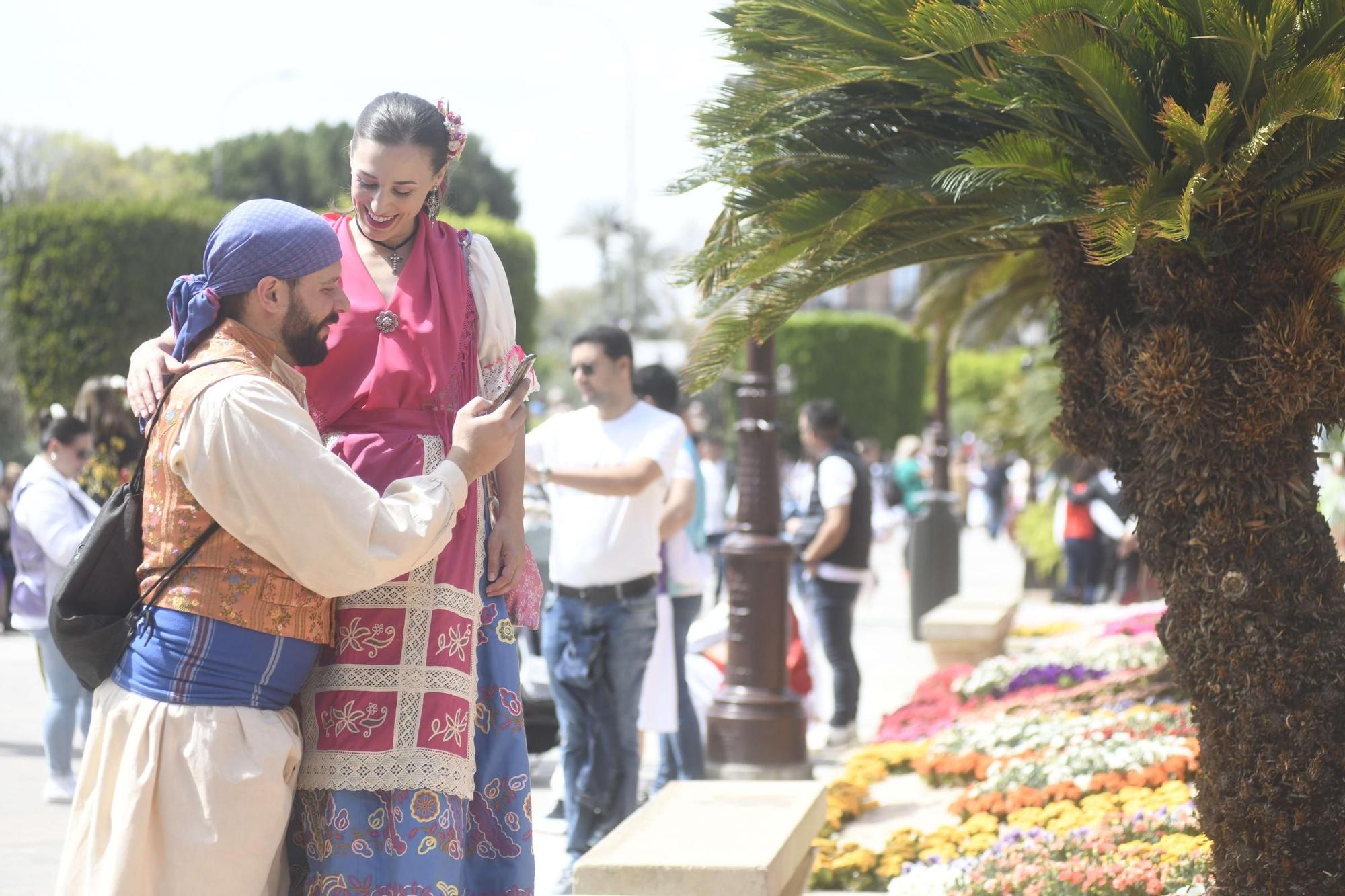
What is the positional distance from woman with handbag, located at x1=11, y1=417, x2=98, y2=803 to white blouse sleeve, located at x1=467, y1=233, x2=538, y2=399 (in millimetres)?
4408

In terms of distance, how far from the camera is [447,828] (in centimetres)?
281

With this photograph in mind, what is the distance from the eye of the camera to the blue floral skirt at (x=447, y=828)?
9.04 ft

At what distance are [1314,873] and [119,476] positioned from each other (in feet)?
18.2

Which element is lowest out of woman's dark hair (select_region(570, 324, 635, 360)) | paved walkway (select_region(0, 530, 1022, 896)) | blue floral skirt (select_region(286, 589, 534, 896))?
paved walkway (select_region(0, 530, 1022, 896))

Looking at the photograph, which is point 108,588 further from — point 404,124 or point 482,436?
point 404,124

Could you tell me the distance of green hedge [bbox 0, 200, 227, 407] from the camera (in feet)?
89.5

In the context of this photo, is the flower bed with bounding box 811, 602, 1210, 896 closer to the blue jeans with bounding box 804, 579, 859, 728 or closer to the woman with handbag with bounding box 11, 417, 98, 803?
the blue jeans with bounding box 804, 579, 859, 728

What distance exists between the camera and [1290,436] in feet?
13.4

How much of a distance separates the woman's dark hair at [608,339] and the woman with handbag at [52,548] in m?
2.62

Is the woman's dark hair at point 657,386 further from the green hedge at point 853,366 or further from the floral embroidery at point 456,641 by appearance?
the green hedge at point 853,366

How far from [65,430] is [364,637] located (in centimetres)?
517

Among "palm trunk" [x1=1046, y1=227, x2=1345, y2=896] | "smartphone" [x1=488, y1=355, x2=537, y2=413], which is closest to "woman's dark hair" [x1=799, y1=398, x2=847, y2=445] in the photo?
"palm trunk" [x1=1046, y1=227, x2=1345, y2=896]

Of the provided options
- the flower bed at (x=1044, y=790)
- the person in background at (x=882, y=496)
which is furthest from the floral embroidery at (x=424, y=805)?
the person in background at (x=882, y=496)

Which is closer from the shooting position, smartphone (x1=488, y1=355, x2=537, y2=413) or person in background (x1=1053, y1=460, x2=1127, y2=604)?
smartphone (x1=488, y1=355, x2=537, y2=413)
